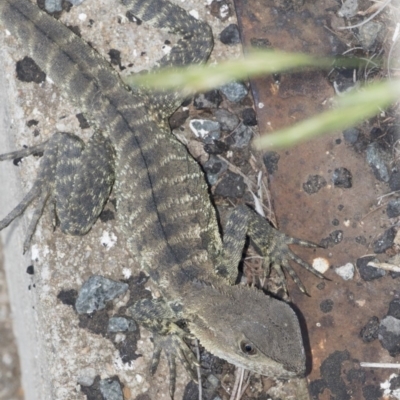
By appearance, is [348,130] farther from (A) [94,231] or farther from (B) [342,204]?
(A) [94,231]

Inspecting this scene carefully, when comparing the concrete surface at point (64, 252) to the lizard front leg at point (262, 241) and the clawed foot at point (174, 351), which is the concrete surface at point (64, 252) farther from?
the lizard front leg at point (262, 241)

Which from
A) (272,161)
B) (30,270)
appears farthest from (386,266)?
(30,270)

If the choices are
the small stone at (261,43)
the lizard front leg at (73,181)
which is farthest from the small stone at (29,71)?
the small stone at (261,43)

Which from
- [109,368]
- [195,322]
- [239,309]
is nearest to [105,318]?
[109,368]

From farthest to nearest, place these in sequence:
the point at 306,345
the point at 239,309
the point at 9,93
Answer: the point at 9,93 < the point at 306,345 < the point at 239,309

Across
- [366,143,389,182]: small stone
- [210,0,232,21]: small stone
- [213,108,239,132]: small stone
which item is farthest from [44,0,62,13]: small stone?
[366,143,389,182]: small stone

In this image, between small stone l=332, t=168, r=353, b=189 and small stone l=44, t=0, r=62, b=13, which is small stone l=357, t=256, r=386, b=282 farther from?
small stone l=44, t=0, r=62, b=13
